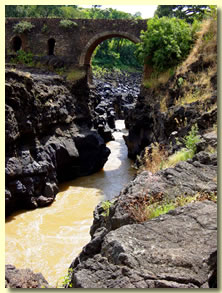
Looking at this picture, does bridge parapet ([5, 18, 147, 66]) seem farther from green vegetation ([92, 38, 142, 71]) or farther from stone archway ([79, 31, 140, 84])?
green vegetation ([92, 38, 142, 71])

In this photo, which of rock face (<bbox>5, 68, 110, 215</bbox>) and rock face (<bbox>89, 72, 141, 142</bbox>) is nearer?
rock face (<bbox>5, 68, 110, 215</bbox>)

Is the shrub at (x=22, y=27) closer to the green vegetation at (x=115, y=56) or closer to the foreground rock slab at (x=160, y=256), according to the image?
the foreground rock slab at (x=160, y=256)

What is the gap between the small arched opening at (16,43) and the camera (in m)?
20.9

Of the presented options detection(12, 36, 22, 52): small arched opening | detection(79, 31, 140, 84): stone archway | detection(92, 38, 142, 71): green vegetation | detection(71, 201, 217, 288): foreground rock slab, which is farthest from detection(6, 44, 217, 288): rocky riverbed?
detection(92, 38, 142, 71): green vegetation

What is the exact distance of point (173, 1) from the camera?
3.82 m

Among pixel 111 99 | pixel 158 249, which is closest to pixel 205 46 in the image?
pixel 158 249

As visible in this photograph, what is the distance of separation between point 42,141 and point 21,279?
9319mm

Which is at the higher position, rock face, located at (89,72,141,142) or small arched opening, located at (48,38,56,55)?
small arched opening, located at (48,38,56,55)

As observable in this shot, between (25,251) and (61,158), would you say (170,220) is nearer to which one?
(25,251)

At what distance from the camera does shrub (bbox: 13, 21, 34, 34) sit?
19703 millimetres

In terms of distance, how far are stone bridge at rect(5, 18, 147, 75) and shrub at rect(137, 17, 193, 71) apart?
188 inches

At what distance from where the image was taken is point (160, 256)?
2.80 m

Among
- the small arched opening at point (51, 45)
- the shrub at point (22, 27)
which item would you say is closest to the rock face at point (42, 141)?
the small arched opening at point (51, 45)

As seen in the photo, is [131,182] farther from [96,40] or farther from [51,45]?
[51,45]
